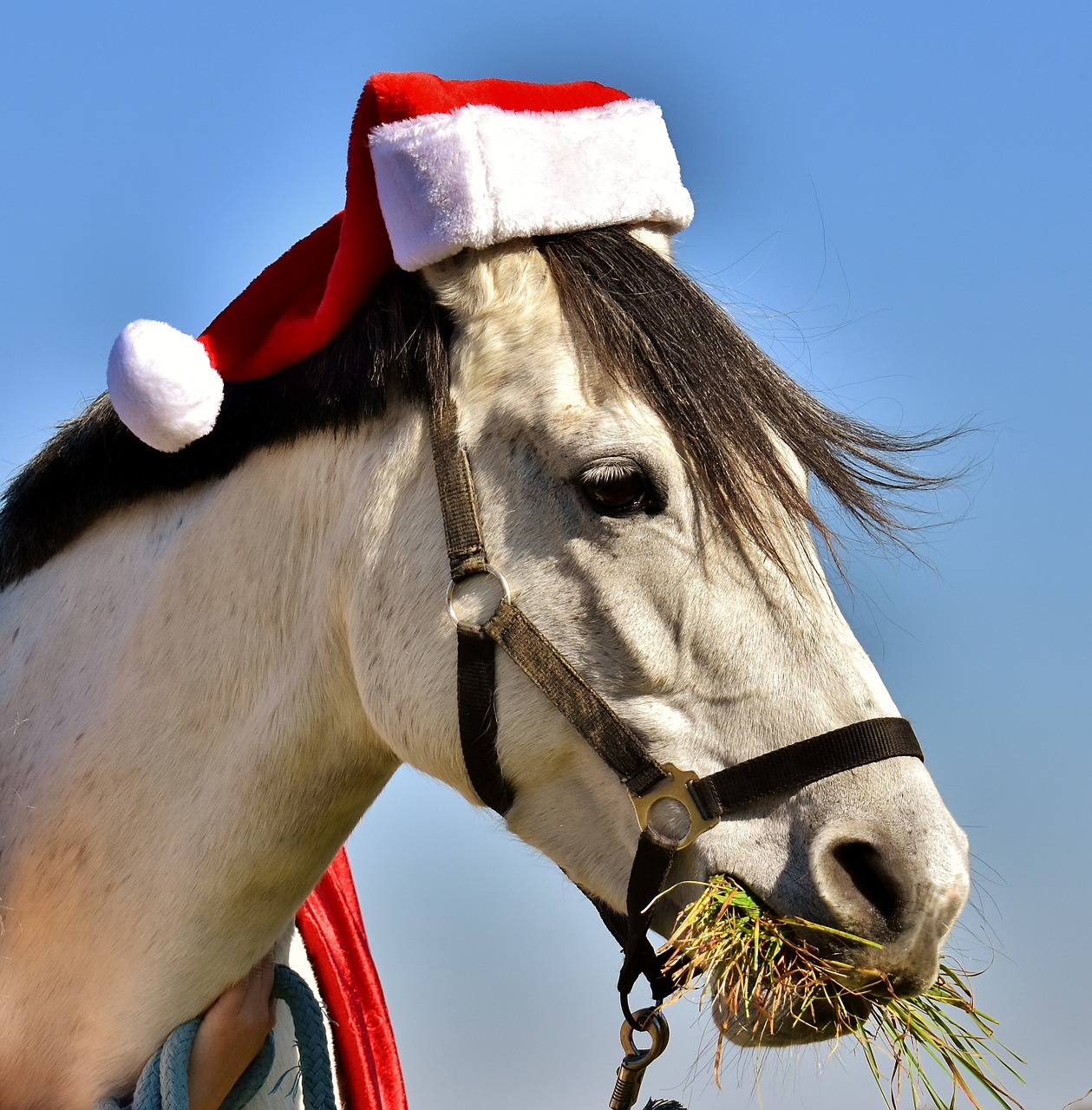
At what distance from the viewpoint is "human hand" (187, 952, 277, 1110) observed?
72.8 inches

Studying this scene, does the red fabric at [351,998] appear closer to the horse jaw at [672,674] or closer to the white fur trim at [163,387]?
the horse jaw at [672,674]

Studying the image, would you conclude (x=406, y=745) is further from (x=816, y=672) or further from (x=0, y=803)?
(x=0, y=803)

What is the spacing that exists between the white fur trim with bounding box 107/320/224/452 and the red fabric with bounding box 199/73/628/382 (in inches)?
3.3

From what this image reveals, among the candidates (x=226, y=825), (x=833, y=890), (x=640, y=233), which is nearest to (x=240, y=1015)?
(x=226, y=825)

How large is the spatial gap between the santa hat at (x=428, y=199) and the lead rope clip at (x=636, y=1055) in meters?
1.20

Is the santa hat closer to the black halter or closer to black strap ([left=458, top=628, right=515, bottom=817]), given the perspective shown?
the black halter

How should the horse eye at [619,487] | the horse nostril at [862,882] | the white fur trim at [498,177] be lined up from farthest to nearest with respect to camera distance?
the white fur trim at [498,177]
the horse eye at [619,487]
the horse nostril at [862,882]

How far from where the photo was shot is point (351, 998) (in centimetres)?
243

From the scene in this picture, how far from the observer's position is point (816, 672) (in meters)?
1.61

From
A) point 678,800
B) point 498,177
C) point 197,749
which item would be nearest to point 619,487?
point 678,800

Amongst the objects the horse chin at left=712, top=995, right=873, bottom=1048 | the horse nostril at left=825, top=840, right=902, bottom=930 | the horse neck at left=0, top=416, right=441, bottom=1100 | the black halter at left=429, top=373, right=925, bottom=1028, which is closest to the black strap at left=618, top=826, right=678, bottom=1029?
the black halter at left=429, top=373, right=925, bottom=1028

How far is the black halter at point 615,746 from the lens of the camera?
155 centimetres

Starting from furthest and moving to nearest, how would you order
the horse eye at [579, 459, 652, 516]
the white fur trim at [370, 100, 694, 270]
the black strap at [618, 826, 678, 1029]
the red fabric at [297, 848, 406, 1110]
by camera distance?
the red fabric at [297, 848, 406, 1110]
the white fur trim at [370, 100, 694, 270]
the horse eye at [579, 459, 652, 516]
the black strap at [618, 826, 678, 1029]

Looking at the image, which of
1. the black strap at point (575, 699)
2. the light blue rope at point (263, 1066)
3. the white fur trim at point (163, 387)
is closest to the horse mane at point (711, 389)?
the black strap at point (575, 699)
